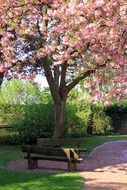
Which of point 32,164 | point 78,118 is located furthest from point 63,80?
point 78,118

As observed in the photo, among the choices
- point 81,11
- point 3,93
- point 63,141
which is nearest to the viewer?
point 81,11

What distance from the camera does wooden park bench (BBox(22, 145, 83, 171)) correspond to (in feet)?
44.7

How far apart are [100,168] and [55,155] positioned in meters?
1.39

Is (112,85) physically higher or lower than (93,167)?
higher

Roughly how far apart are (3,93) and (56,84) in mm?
18723

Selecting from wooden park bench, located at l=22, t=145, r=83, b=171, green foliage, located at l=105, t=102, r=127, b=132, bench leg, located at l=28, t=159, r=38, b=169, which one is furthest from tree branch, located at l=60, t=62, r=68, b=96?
green foliage, located at l=105, t=102, r=127, b=132

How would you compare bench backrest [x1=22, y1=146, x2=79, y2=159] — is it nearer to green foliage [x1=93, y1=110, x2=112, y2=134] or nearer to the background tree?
the background tree

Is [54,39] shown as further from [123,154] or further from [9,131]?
[9,131]

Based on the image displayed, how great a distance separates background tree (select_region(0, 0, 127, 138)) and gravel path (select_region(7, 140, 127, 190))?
10.0 ft

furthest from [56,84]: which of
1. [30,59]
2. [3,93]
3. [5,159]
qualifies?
[3,93]

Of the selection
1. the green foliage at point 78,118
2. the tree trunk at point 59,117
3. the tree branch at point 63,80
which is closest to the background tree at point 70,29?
the tree branch at point 63,80

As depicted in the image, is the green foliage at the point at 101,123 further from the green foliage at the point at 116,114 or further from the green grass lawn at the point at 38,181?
the green grass lawn at the point at 38,181

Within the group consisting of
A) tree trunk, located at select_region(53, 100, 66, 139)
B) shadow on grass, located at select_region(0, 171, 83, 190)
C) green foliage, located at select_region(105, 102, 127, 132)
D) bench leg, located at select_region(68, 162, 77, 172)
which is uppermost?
green foliage, located at select_region(105, 102, 127, 132)

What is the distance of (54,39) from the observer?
14203 mm
